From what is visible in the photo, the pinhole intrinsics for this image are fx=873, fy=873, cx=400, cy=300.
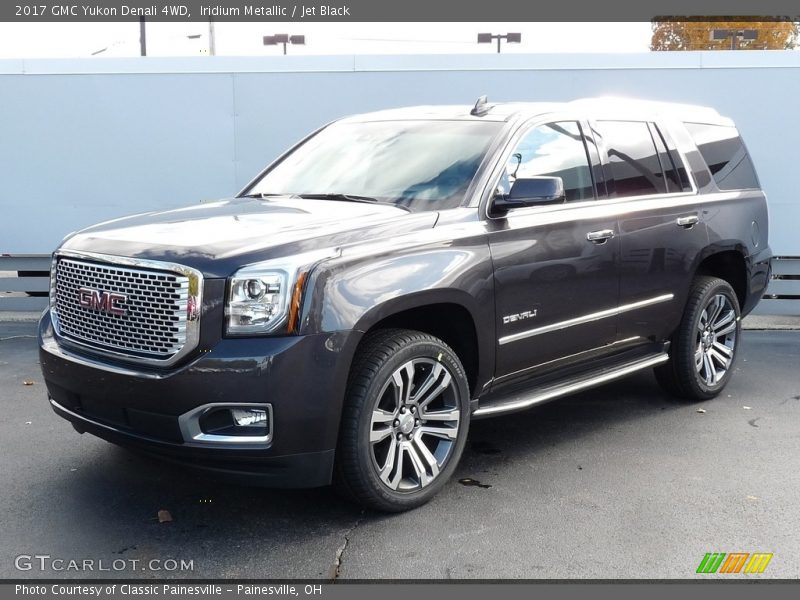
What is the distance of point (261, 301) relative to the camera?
11.8 ft

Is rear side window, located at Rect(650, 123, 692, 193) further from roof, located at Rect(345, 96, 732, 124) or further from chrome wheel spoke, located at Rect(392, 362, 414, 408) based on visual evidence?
chrome wheel spoke, located at Rect(392, 362, 414, 408)

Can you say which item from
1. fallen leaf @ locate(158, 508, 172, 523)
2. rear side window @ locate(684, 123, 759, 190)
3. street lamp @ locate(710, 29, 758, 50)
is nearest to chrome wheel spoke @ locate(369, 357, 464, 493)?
fallen leaf @ locate(158, 508, 172, 523)

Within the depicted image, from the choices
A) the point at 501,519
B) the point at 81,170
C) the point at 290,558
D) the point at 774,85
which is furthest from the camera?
the point at 81,170

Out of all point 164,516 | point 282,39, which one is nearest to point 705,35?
point 282,39

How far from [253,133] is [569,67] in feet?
11.1

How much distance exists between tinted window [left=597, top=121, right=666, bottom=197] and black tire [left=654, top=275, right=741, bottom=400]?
0.85m

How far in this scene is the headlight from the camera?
3588 millimetres

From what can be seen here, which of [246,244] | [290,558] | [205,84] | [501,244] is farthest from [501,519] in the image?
[205,84]

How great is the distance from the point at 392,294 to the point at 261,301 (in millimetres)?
615

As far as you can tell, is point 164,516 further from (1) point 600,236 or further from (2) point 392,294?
(1) point 600,236

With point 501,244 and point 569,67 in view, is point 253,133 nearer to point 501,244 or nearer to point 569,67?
point 569,67

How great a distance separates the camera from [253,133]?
930cm
